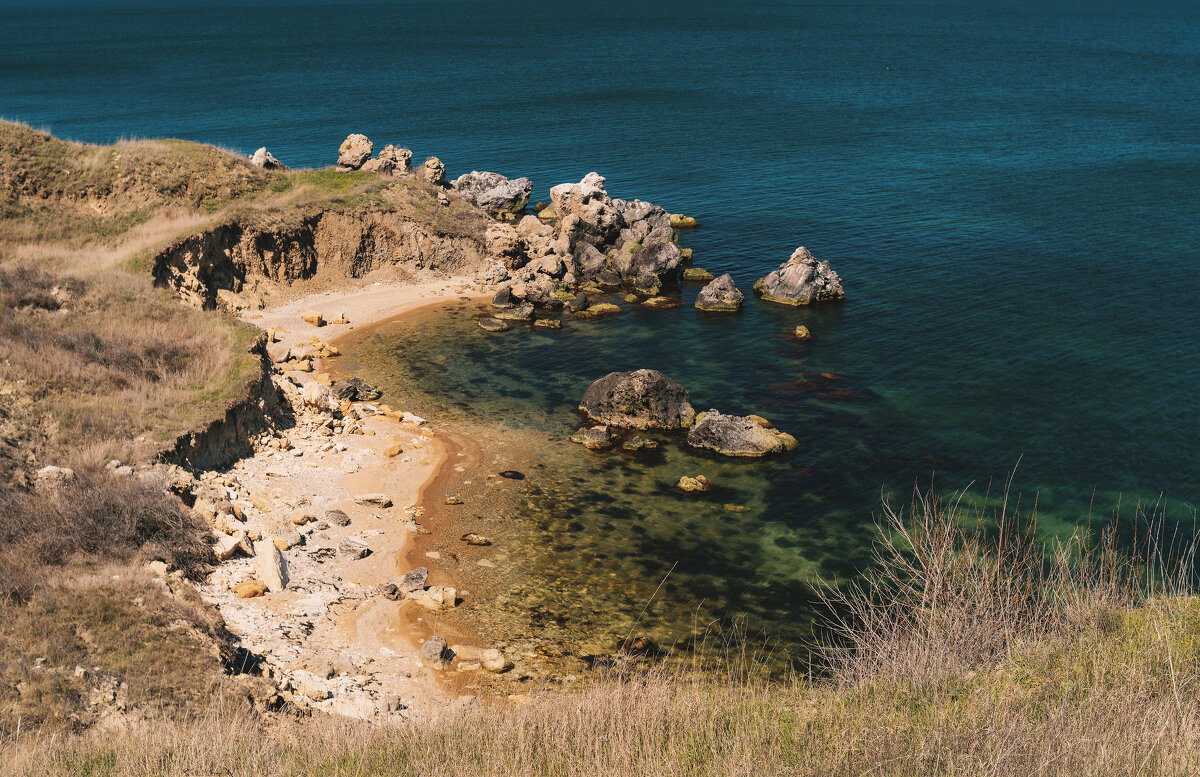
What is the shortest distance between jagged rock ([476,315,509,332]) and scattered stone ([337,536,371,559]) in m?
23.9

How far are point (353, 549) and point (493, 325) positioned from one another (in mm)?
24699

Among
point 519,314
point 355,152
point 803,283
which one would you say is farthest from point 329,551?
point 355,152

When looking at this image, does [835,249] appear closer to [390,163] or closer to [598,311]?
[598,311]

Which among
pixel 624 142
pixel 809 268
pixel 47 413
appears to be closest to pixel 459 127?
pixel 624 142

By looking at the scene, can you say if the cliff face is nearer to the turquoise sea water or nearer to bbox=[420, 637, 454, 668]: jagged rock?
the turquoise sea water

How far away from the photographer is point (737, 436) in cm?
3572

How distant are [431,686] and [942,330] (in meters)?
36.8

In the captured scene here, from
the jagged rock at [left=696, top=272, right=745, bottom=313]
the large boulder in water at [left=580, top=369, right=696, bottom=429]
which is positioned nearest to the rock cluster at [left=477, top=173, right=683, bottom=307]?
the jagged rock at [left=696, top=272, right=745, bottom=313]

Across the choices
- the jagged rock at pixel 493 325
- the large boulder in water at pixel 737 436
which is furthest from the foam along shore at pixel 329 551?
the jagged rock at pixel 493 325

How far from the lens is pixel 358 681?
21969 mm

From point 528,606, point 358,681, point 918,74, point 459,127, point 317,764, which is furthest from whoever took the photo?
point 918,74

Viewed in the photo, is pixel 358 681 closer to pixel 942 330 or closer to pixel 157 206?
pixel 942 330

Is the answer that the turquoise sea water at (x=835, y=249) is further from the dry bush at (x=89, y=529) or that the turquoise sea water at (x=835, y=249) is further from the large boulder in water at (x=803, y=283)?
the dry bush at (x=89, y=529)

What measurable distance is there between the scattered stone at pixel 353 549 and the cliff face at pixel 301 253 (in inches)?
949
